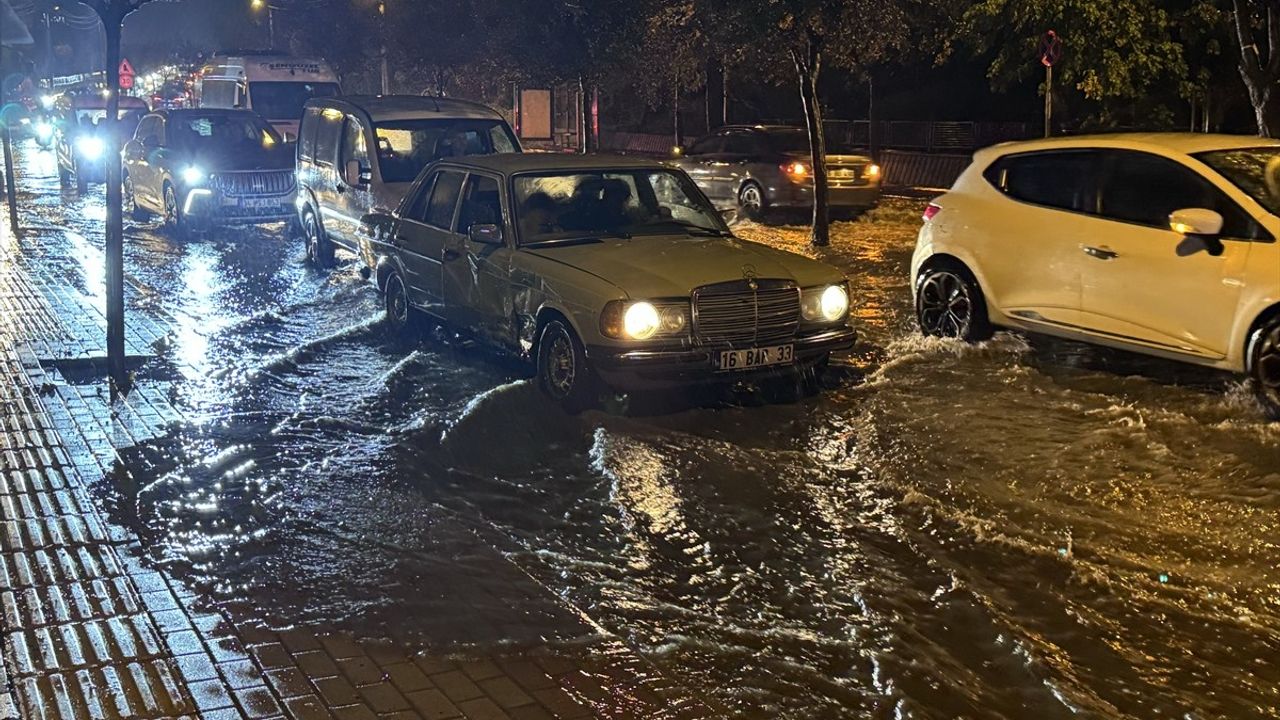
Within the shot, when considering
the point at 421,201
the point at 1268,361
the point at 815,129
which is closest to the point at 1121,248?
the point at 1268,361

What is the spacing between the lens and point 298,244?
1931 cm

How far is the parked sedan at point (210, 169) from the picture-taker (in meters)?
19.4

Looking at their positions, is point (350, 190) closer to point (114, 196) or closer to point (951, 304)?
point (114, 196)

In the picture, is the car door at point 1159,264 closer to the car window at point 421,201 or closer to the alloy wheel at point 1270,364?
the alloy wheel at point 1270,364

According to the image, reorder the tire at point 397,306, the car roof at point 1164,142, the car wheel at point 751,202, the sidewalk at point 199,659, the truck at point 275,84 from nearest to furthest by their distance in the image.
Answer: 1. the sidewalk at point 199,659
2. the car roof at point 1164,142
3. the tire at point 397,306
4. the car wheel at point 751,202
5. the truck at point 275,84

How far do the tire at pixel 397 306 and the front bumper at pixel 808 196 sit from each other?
11102 mm

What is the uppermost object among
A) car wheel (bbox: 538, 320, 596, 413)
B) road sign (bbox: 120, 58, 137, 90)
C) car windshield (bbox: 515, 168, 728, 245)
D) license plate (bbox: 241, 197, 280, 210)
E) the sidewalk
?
road sign (bbox: 120, 58, 137, 90)

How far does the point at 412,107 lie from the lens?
1532 cm

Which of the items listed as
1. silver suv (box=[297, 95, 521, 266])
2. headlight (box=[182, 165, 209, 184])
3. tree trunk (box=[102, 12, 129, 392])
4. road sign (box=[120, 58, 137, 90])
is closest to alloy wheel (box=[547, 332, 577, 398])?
tree trunk (box=[102, 12, 129, 392])

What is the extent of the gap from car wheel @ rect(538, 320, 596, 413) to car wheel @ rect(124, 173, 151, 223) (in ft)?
49.9

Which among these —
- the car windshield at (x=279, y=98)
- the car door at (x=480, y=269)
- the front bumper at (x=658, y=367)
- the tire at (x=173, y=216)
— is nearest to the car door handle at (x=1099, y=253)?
the front bumper at (x=658, y=367)

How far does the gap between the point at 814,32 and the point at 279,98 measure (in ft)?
47.3

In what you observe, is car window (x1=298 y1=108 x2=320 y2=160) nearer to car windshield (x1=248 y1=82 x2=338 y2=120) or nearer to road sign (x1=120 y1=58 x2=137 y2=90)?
car windshield (x1=248 y1=82 x2=338 y2=120)

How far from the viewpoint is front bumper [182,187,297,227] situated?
63.3 feet
